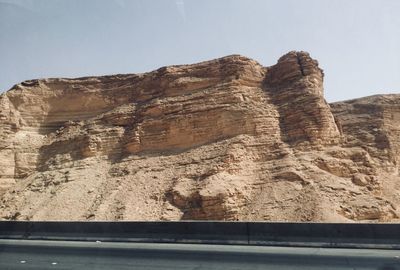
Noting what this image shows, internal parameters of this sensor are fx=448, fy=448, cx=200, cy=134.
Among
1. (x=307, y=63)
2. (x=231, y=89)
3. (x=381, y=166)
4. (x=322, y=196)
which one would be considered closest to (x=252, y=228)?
(x=322, y=196)

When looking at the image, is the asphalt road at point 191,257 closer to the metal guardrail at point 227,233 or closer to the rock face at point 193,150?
the metal guardrail at point 227,233

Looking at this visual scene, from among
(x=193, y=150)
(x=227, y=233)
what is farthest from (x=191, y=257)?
(x=193, y=150)

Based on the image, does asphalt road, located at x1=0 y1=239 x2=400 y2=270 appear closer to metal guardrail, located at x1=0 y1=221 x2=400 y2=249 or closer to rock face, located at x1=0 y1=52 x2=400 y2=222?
metal guardrail, located at x1=0 y1=221 x2=400 y2=249

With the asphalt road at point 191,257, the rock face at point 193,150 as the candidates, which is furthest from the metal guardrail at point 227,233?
the rock face at point 193,150

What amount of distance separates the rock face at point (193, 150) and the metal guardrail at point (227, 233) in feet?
27.1

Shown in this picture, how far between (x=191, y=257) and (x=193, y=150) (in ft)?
56.1

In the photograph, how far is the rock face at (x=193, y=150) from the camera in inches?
880

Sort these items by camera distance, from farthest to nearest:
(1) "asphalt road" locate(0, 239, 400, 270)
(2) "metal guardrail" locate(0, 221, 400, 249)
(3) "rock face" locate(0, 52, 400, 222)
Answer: (3) "rock face" locate(0, 52, 400, 222) < (2) "metal guardrail" locate(0, 221, 400, 249) < (1) "asphalt road" locate(0, 239, 400, 270)

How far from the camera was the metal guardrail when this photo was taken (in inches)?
420

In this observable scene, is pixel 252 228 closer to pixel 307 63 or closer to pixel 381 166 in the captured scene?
pixel 307 63

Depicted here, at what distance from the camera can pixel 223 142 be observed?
2672cm

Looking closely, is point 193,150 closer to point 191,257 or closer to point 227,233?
point 227,233

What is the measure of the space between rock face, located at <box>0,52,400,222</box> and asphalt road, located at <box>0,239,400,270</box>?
375 inches

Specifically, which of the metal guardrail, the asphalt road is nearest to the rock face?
the metal guardrail
